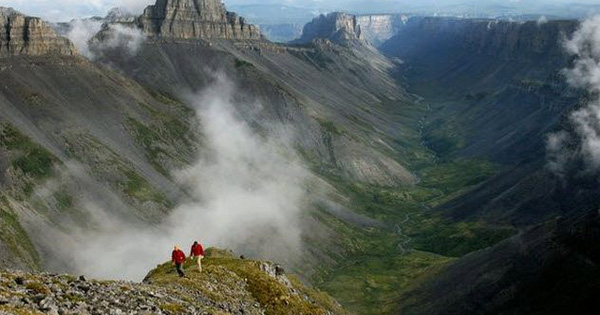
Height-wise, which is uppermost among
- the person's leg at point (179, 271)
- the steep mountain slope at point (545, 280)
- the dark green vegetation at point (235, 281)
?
the person's leg at point (179, 271)

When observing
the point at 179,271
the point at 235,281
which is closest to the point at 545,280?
the point at 235,281

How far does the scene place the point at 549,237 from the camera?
19100 cm

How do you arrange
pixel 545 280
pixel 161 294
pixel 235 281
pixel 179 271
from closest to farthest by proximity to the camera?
1. pixel 161 294
2. pixel 179 271
3. pixel 235 281
4. pixel 545 280

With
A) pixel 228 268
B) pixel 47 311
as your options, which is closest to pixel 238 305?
pixel 228 268

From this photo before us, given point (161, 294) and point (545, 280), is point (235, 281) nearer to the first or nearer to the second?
point (161, 294)

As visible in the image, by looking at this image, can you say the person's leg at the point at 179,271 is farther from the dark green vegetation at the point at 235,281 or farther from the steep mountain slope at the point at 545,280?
the steep mountain slope at the point at 545,280

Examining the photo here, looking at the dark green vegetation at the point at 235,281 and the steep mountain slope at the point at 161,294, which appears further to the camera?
the dark green vegetation at the point at 235,281

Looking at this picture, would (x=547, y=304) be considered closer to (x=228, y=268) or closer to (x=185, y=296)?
(x=228, y=268)

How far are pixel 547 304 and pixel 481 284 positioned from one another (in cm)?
3088

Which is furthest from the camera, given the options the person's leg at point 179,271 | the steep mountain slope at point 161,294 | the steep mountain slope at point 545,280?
the steep mountain slope at point 545,280

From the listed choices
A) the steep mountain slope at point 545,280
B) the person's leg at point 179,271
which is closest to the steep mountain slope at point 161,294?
the person's leg at point 179,271

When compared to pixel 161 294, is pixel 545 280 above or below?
below

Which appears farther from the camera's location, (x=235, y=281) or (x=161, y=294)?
(x=235, y=281)

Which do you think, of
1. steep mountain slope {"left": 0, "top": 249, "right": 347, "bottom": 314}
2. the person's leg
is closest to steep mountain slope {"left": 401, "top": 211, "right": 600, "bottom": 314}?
steep mountain slope {"left": 0, "top": 249, "right": 347, "bottom": 314}
